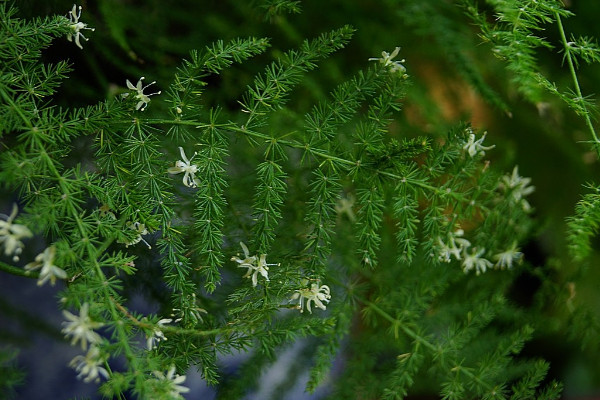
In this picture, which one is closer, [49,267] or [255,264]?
[49,267]

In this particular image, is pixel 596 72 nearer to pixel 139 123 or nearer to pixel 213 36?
pixel 213 36

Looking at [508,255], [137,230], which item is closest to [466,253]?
[508,255]

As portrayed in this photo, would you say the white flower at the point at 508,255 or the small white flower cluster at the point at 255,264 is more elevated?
the small white flower cluster at the point at 255,264

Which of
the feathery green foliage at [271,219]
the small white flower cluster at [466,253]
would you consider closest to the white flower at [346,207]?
the feathery green foliage at [271,219]

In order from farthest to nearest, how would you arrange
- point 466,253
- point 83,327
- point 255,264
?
point 466,253 < point 255,264 < point 83,327

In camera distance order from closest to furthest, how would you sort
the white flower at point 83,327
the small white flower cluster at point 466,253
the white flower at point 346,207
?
1. the white flower at point 83,327
2. the small white flower cluster at point 466,253
3. the white flower at point 346,207

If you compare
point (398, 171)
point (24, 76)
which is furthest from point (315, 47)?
point (24, 76)

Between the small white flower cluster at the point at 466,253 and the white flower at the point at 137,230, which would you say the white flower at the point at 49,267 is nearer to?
the white flower at the point at 137,230

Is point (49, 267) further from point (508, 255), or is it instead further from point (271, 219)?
point (508, 255)

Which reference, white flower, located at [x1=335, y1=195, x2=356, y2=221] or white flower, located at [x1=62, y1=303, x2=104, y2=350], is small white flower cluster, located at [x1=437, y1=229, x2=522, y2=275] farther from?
white flower, located at [x1=62, y1=303, x2=104, y2=350]

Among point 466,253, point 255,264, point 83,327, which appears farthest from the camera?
point 466,253
